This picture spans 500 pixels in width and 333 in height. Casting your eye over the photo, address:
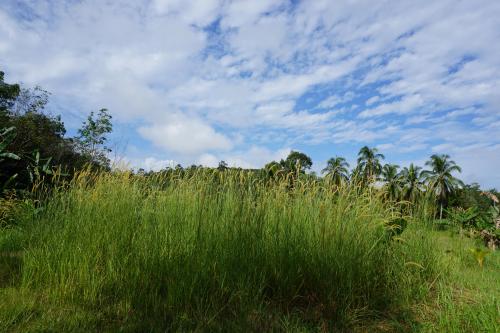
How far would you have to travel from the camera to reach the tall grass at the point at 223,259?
3643 millimetres

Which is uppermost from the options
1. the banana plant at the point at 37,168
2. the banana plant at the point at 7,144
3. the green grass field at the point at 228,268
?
the banana plant at the point at 7,144

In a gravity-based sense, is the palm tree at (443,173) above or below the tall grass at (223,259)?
above

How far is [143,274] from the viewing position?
12.6 ft

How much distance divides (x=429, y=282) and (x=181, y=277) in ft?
10.3

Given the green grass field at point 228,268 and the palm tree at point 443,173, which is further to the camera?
the palm tree at point 443,173

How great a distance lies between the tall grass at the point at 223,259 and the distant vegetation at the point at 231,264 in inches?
0.6

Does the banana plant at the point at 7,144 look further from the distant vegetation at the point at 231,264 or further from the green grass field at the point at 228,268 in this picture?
the green grass field at the point at 228,268

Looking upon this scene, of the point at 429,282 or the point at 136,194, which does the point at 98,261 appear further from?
the point at 429,282

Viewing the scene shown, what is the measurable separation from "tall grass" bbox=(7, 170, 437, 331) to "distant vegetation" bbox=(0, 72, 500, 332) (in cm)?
1

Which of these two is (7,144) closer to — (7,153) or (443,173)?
(7,153)

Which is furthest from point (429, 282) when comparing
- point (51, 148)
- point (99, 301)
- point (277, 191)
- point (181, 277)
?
point (51, 148)

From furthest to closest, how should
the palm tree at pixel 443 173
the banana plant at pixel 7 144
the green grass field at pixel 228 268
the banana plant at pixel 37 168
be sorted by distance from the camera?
the palm tree at pixel 443 173 < the banana plant at pixel 37 168 < the banana plant at pixel 7 144 < the green grass field at pixel 228 268

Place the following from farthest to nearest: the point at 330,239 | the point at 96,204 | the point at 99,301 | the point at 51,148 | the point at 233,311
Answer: the point at 51,148 → the point at 96,204 → the point at 330,239 → the point at 99,301 → the point at 233,311

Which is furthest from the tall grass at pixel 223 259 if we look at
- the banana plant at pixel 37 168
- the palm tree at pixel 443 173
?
the palm tree at pixel 443 173
